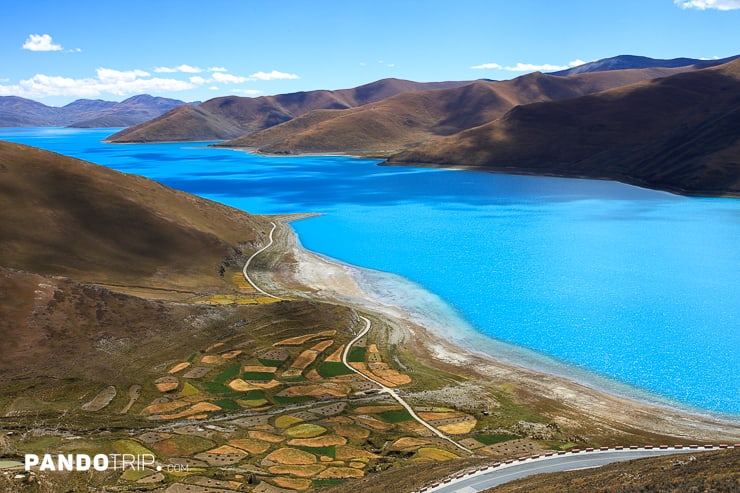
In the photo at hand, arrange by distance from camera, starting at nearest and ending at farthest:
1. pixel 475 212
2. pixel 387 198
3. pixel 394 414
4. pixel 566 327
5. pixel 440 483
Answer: pixel 440 483
pixel 394 414
pixel 566 327
pixel 475 212
pixel 387 198

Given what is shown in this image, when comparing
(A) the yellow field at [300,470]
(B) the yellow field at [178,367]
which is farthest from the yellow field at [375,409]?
(B) the yellow field at [178,367]

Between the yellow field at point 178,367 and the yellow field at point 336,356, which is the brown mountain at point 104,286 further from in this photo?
the yellow field at point 336,356

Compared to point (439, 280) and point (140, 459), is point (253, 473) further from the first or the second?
point (439, 280)

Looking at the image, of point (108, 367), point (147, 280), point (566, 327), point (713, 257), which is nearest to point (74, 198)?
→ point (147, 280)

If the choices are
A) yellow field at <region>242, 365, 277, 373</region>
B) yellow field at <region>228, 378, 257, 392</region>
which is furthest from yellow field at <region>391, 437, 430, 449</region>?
yellow field at <region>242, 365, 277, 373</region>

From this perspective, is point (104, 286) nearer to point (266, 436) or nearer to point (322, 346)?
point (322, 346)

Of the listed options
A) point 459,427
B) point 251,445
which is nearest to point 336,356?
point 459,427
